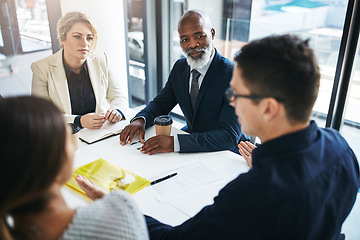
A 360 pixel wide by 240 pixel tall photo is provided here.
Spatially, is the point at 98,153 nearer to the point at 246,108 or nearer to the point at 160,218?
the point at 160,218

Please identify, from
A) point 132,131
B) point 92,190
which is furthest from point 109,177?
point 132,131

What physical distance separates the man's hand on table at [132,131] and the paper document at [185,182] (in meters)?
0.41

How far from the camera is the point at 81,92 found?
235 centimetres

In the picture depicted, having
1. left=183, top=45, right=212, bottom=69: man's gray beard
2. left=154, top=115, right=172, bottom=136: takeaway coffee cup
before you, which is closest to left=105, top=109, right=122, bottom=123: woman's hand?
left=154, top=115, right=172, bottom=136: takeaway coffee cup

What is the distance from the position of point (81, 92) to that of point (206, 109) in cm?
106

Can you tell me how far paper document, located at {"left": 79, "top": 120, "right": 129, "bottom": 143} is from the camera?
5.71 ft

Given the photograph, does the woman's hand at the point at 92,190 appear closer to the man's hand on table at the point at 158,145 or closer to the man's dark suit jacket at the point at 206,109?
the man's hand on table at the point at 158,145

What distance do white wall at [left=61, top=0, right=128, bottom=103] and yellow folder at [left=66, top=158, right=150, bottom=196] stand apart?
6.78ft

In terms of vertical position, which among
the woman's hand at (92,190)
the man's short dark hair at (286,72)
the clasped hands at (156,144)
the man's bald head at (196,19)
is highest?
the man's bald head at (196,19)

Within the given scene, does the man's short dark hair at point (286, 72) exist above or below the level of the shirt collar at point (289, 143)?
above

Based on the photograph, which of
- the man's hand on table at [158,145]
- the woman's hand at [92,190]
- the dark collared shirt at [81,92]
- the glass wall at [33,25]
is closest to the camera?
the woman's hand at [92,190]

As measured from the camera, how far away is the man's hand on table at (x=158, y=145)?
1.57m

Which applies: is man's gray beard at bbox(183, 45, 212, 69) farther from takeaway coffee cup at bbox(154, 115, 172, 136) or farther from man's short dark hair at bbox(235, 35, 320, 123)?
man's short dark hair at bbox(235, 35, 320, 123)

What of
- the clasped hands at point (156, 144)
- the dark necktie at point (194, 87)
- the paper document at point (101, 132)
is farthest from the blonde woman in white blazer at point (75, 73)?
the dark necktie at point (194, 87)
